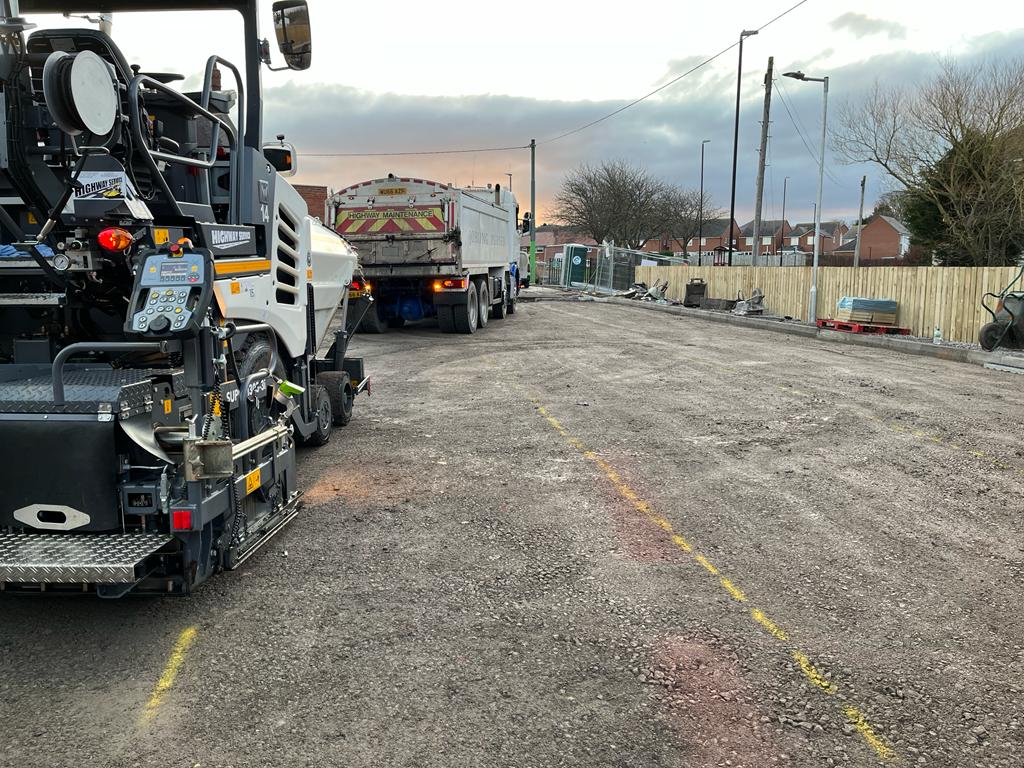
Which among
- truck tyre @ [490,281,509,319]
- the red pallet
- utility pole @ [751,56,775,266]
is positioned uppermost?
utility pole @ [751,56,775,266]

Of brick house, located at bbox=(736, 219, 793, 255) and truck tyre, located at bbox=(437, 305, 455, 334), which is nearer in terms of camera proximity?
truck tyre, located at bbox=(437, 305, 455, 334)

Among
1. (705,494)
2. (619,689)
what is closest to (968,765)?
(619,689)

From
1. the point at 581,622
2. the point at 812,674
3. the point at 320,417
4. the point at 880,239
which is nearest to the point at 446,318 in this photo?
the point at 320,417

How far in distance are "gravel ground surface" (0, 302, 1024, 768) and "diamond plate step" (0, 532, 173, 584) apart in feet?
1.49

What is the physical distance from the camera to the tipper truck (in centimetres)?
1597

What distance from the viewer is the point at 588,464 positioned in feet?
22.5

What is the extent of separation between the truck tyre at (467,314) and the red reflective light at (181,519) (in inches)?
537

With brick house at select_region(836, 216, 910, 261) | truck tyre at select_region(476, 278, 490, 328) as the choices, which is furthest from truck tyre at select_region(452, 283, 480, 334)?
brick house at select_region(836, 216, 910, 261)

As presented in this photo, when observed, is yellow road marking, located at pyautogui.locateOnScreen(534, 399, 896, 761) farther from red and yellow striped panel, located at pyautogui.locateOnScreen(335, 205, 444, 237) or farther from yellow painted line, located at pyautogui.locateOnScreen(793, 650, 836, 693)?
red and yellow striped panel, located at pyautogui.locateOnScreen(335, 205, 444, 237)

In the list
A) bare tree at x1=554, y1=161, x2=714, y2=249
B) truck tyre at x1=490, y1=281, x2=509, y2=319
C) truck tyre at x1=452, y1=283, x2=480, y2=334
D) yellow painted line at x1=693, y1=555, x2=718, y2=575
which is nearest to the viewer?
yellow painted line at x1=693, y1=555, x2=718, y2=575

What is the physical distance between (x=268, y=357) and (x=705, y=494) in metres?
3.44

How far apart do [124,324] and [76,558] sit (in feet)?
3.85

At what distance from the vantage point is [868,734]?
3.03 metres

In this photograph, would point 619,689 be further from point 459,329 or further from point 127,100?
point 459,329
